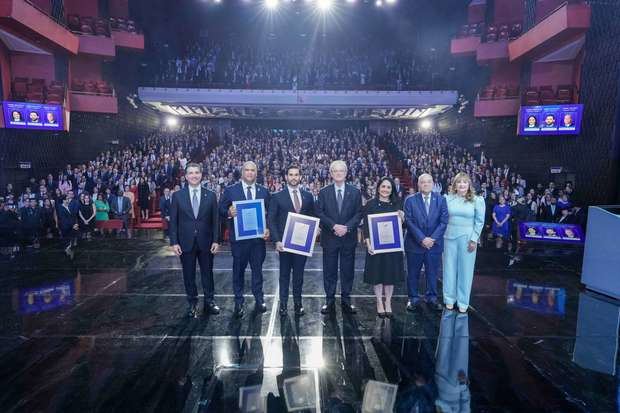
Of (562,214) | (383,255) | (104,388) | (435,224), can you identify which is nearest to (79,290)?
(104,388)

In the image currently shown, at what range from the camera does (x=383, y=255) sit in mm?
4211

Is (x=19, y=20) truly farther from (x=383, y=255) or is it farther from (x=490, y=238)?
(x=490, y=238)

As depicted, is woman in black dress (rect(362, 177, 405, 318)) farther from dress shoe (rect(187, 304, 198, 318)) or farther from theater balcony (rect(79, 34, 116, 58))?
theater balcony (rect(79, 34, 116, 58))

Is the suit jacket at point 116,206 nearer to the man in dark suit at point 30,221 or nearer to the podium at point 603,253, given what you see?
the man in dark suit at point 30,221

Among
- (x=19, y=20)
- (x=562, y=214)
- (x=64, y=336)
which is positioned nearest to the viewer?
(x=64, y=336)

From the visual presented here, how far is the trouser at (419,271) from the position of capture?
179 inches

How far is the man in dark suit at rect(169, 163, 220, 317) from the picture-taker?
13.7 ft

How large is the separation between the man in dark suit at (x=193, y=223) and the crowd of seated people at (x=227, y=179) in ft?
22.0

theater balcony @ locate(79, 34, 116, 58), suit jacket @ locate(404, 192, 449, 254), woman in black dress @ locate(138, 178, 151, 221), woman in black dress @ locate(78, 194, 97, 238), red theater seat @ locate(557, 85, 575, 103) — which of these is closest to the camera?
suit jacket @ locate(404, 192, 449, 254)

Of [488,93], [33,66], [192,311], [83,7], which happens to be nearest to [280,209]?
[192,311]

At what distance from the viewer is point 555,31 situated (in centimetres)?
1195

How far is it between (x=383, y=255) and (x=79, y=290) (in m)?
4.54

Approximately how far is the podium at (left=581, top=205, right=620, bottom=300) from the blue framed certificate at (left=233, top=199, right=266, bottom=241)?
16.5 ft

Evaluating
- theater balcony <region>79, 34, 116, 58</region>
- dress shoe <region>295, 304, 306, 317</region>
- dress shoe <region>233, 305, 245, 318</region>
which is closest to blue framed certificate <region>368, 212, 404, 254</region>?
dress shoe <region>295, 304, 306, 317</region>
